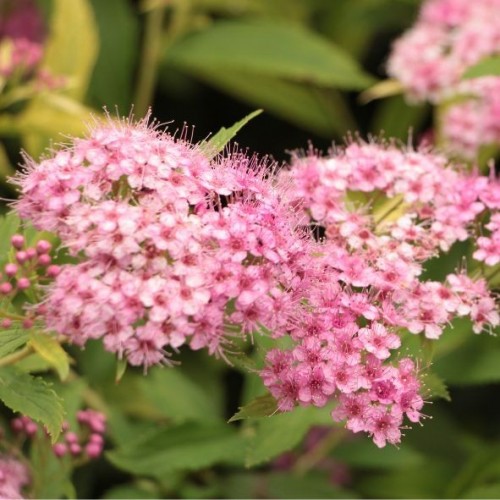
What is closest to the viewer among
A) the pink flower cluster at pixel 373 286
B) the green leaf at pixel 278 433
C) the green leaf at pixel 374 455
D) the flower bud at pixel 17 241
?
the pink flower cluster at pixel 373 286

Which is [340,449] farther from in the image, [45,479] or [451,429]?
[45,479]

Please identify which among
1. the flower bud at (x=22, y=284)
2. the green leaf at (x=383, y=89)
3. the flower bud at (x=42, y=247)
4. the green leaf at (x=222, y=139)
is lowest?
the flower bud at (x=22, y=284)

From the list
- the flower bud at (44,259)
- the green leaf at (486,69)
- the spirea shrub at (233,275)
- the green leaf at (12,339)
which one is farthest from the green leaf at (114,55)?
the green leaf at (12,339)

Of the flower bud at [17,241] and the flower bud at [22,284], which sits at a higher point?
the flower bud at [17,241]

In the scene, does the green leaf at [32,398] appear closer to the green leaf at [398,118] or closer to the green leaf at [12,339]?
the green leaf at [12,339]

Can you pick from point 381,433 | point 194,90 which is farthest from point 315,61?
point 381,433

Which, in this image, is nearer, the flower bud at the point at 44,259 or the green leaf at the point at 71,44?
the flower bud at the point at 44,259

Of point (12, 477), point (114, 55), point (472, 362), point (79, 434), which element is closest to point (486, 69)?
point (472, 362)
